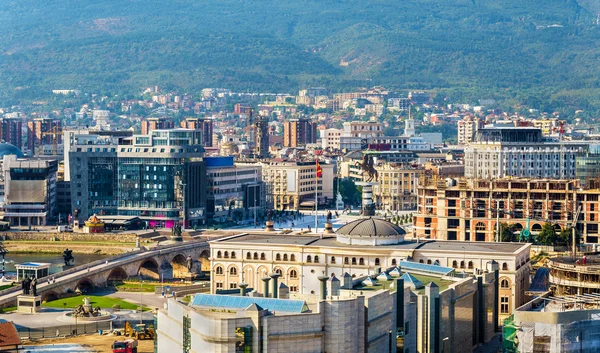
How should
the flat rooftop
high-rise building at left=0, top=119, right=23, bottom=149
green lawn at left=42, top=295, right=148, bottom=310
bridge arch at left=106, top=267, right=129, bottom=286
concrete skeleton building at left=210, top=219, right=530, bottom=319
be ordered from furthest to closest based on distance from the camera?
high-rise building at left=0, top=119, right=23, bottom=149
bridge arch at left=106, top=267, right=129, bottom=286
green lawn at left=42, top=295, right=148, bottom=310
the flat rooftop
concrete skeleton building at left=210, top=219, right=530, bottom=319

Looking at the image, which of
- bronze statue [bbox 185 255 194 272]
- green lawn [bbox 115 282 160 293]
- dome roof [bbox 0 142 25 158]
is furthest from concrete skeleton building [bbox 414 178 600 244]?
dome roof [bbox 0 142 25 158]

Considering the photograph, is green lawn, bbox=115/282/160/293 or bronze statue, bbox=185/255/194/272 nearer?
green lawn, bbox=115/282/160/293

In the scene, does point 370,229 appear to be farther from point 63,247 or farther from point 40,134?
point 40,134

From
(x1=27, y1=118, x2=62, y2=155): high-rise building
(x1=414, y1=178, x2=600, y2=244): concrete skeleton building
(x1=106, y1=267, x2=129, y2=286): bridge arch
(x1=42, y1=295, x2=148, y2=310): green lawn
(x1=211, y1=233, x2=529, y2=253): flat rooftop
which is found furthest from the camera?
(x1=27, y1=118, x2=62, y2=155): high-rise building

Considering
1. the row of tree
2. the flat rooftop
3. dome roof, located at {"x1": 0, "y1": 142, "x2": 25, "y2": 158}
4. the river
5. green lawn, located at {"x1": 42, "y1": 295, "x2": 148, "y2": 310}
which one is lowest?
the river

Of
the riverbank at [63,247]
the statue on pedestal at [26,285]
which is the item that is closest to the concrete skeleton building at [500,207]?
the riverbank at [63,247]

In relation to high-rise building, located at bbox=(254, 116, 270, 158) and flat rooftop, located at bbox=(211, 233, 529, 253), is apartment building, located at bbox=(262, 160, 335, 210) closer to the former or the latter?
high-rise building, located at bbox=(254, 116, 270, 158)

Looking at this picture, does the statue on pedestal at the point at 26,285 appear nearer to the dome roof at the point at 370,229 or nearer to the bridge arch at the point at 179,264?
the dome roof at the point at 370,229
